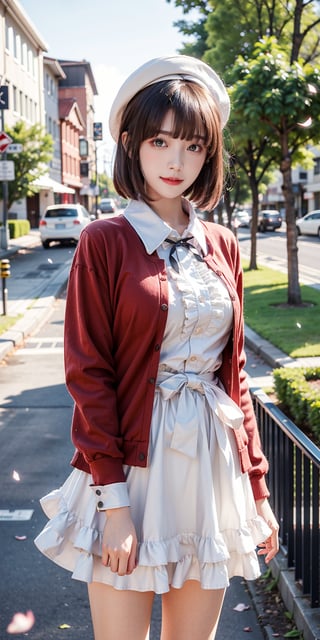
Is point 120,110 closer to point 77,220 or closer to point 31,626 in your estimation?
point 31,626

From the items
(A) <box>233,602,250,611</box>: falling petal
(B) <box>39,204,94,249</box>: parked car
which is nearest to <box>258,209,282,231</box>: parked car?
(B) <box>39,204,94,249</box>: parked car

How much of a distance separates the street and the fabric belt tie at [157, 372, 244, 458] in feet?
6.18

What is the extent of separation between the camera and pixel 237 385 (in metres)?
2.26

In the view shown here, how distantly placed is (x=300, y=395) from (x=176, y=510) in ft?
13.4

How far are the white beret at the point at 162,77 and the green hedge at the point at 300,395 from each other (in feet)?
11.6

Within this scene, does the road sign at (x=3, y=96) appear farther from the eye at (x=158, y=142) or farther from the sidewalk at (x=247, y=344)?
the eye at (x=158, y=142)

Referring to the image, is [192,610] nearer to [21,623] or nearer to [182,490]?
[182,490]

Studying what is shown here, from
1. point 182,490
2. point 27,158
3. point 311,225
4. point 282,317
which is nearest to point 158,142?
point 182,490

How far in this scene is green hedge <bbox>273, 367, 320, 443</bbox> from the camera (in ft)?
18.1

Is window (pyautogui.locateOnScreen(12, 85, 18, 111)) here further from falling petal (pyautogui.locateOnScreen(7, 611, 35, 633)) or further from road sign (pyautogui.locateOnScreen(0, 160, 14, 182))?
falling petal (pyautogui.locateOnScreen(7, 611, 35, 633))

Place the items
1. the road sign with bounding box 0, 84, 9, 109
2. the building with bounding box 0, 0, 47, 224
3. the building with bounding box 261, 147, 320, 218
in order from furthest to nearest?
1. the building with bounding box 261, 147, 320, 218
2. the building with bounding box 0, 0, 47, 224
3. the road sign with bounding box 0, 84, 9, 109

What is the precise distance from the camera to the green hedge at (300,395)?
5520 mm

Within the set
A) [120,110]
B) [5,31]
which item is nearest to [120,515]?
[120,110]

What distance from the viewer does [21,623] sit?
12.3ft
